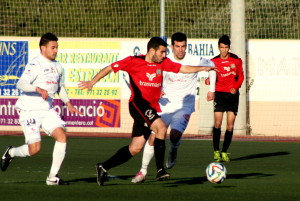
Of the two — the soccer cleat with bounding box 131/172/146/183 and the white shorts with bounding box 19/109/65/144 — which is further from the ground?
the white shorts with bounding box 19/109/65/144

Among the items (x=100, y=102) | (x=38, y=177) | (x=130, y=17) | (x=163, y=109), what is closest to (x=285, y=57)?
(x=100, y=102)

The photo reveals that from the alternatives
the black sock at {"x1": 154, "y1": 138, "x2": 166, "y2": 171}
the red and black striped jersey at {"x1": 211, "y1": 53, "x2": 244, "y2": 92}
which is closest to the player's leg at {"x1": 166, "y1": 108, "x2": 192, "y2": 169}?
the black sock at {"x1": 154, "y1": 138, "x2": 166, "y2": 171}

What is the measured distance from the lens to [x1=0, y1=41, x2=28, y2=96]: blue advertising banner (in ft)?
78.3

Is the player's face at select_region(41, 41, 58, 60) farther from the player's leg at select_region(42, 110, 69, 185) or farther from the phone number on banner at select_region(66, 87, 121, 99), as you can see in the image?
the phone number on banner at select_region(66, 87, 121, 99)

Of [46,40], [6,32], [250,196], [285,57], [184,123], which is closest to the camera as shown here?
[250,196]

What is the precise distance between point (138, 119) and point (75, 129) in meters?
12.7

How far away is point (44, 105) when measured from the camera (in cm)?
1135

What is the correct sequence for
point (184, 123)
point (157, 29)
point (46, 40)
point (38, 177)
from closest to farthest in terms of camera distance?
point (46, 40) → point (38, 177) → point (184, 123) → point (157, 29)

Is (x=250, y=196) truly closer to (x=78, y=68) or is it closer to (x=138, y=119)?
(x=138, y=119)

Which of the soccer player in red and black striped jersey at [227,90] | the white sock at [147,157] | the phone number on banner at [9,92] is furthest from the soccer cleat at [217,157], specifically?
the phone number on banner at [9,92]

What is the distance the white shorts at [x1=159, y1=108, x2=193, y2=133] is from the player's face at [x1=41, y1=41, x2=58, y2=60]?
101 inches

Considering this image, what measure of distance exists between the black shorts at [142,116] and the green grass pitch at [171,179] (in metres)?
0.72

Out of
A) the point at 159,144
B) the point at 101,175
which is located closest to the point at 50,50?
the point at 101,175

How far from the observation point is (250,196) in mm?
10180
